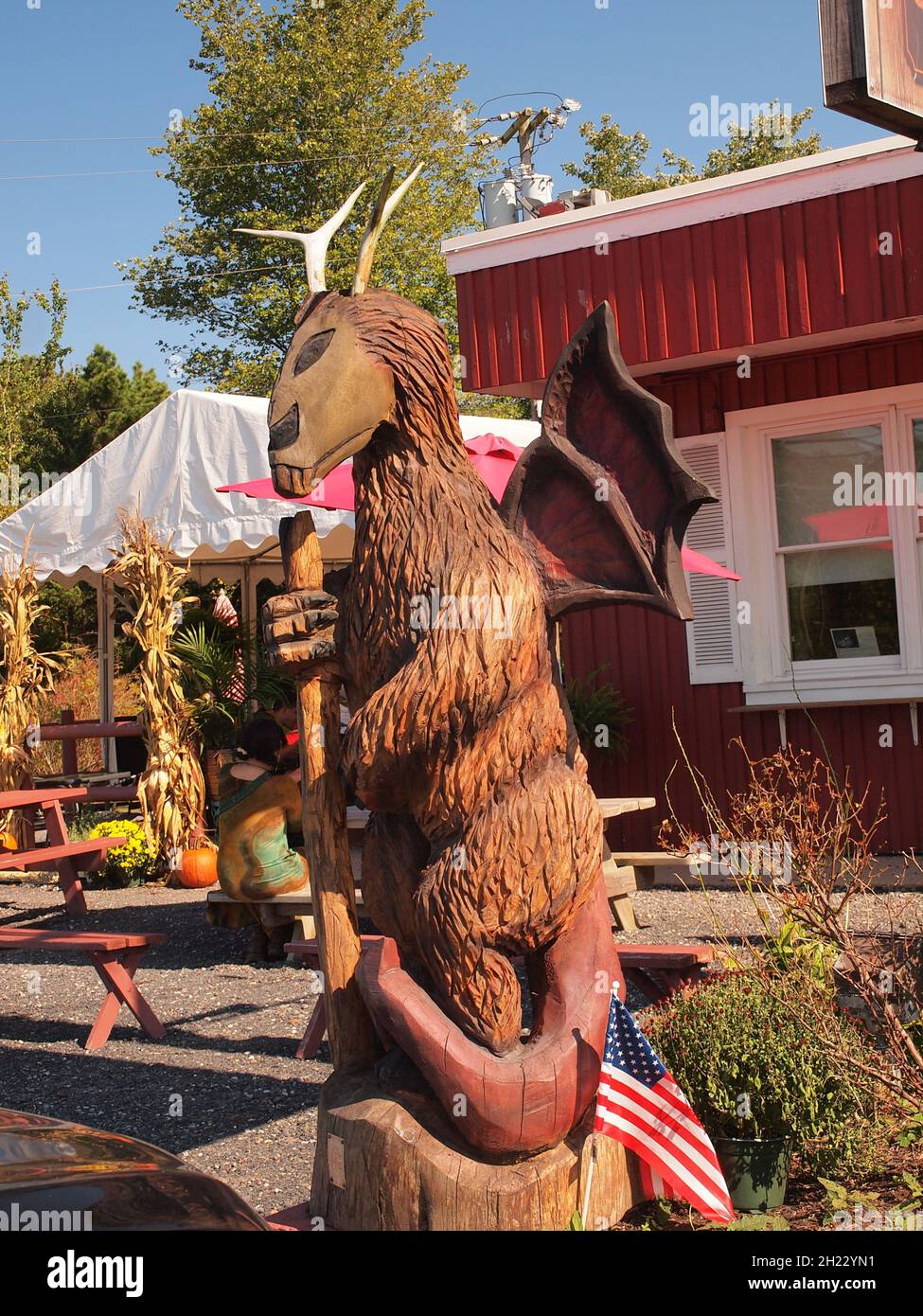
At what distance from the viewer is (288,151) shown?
2659cm

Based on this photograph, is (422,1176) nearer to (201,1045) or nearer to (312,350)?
(312,350)

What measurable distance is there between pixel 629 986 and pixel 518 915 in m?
3.25

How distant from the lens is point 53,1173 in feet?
6.57

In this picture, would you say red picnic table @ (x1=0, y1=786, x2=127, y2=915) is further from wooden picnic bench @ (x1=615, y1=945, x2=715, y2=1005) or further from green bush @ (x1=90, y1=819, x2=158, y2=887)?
wooden picnic bench @ (x1=615, y1=945, x2=715, y2=1005)

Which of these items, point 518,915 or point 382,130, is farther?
point 382,130

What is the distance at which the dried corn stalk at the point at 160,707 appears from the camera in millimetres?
10500

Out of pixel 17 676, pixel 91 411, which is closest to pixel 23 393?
pixel 91 411

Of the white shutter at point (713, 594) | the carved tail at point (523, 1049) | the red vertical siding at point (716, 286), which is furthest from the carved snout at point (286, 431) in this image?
the white shutter at point (713, 594)

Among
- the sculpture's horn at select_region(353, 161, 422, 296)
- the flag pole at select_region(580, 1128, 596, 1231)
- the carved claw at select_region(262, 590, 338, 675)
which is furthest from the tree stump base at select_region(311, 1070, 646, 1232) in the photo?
the sculpture's horn at select_region(353, 161, 422, 296)

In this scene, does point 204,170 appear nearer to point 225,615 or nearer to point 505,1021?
point 225,615

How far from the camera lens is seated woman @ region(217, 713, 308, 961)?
697 centimetres

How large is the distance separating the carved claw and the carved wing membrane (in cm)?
52

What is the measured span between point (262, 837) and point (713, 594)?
3.59 m
